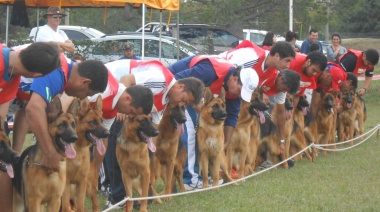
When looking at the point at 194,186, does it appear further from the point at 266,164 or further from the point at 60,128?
the point at 60,128

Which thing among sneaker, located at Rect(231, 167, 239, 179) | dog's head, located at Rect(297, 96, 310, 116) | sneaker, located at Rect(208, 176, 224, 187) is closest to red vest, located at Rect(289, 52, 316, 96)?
dog's head, located at Rect(297, 96, 310, 116)

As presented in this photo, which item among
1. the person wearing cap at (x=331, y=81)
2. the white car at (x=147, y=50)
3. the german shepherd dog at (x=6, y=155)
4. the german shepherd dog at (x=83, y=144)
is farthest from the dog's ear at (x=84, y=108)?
the white car at (x=147, y=50)

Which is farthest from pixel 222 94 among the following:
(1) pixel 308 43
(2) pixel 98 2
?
(2) pixel 98 2

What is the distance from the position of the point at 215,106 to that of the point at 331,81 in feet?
12.0

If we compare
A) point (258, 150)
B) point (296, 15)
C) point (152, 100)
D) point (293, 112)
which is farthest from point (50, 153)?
point (296, 15)

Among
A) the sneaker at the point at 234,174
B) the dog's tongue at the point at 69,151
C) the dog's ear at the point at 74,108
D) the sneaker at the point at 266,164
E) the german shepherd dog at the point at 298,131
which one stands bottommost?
the sneaker at the point at 266,164

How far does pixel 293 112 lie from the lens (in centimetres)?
1105

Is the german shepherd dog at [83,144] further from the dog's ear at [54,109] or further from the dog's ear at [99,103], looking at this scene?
the dog's ear at [54,109]

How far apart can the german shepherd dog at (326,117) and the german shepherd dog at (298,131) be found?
28.3 inches

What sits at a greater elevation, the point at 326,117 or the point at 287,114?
the point at 287,114

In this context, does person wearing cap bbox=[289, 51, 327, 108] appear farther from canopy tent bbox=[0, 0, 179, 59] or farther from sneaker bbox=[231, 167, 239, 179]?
canopy tent bbox=[0, 0, 179, 59]

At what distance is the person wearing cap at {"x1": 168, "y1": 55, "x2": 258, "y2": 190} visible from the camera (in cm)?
802

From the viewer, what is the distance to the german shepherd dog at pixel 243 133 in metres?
9.25

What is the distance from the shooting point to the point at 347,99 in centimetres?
1280
